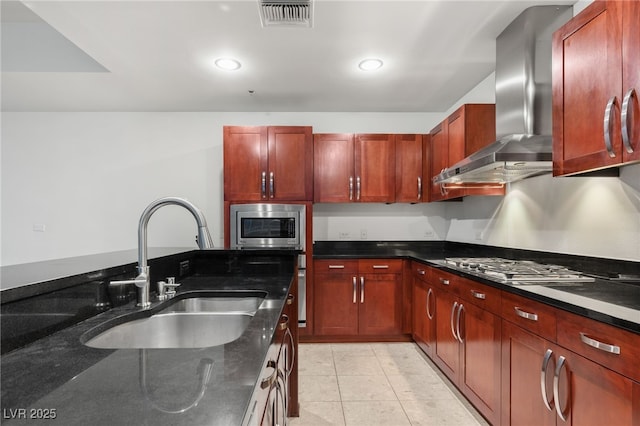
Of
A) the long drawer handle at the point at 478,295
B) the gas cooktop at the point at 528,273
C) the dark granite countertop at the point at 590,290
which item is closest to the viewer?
the dark granite countertop at the point at 590,290

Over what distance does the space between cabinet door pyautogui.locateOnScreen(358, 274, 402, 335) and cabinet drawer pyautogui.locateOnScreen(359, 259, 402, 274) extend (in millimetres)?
42

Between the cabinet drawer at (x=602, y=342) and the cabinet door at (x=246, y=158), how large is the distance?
274 cm

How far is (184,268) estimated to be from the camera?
1.86 m

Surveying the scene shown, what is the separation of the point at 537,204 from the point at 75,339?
8.98ft

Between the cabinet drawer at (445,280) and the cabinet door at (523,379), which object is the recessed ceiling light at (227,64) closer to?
the cabinet drawer at (445,280)

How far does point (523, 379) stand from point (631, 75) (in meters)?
1.43

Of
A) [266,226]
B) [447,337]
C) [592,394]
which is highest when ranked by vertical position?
[266,226]

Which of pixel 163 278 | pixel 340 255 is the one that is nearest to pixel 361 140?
pixel 340 255

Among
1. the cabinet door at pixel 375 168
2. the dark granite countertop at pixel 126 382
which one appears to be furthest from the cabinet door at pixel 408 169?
the dark granite countertop at pixel 126 382

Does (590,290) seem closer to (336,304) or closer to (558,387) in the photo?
(558,387)

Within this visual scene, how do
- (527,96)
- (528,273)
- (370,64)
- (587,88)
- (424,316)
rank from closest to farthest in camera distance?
(587,88), (528,273), (527,96), (370,64), (424,316)

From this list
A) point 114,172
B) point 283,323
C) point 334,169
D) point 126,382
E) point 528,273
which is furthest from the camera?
point 114,172

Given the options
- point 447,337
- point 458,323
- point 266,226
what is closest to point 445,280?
point 458,323

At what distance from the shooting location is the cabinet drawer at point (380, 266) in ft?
10.9
